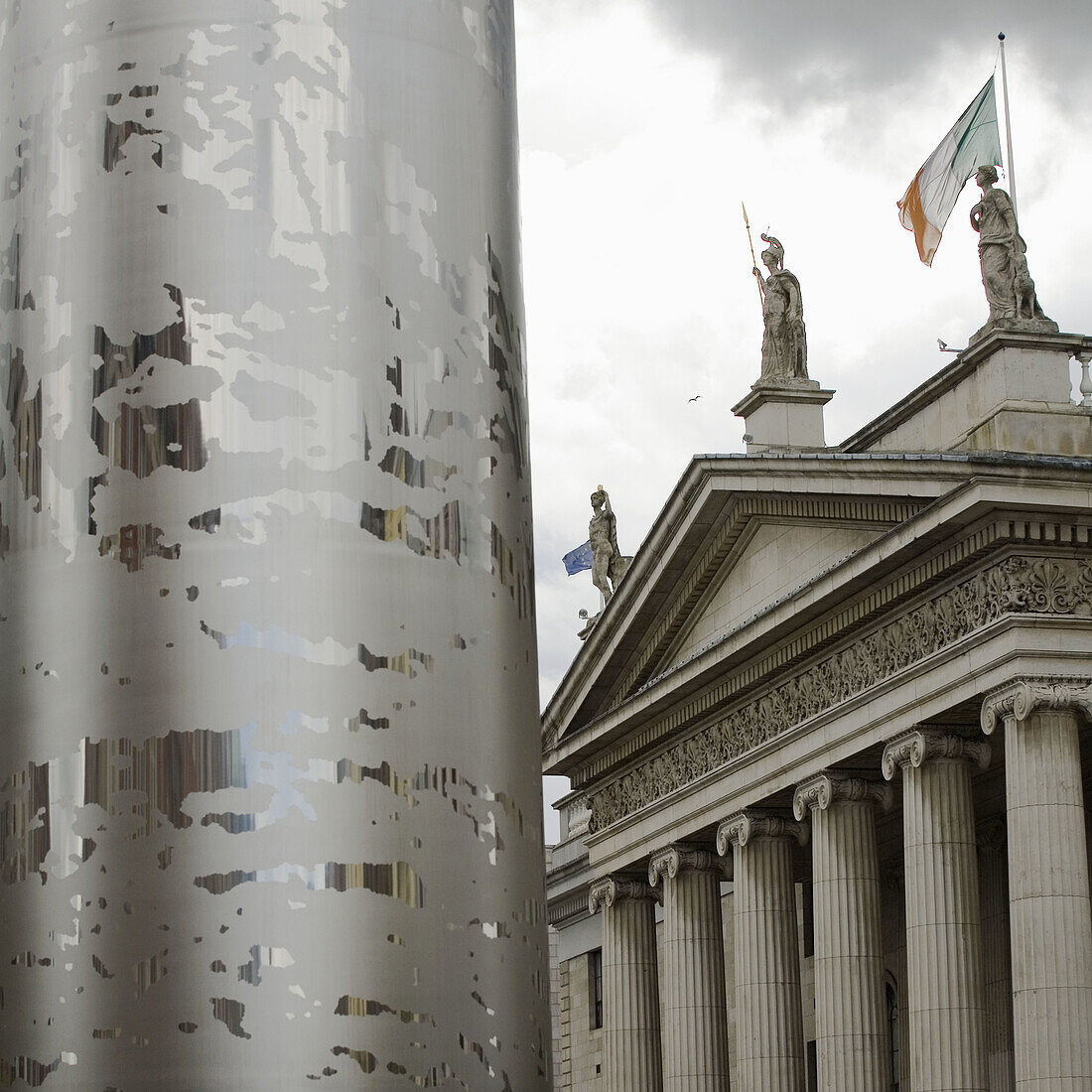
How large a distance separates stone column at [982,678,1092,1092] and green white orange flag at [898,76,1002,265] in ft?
35.2

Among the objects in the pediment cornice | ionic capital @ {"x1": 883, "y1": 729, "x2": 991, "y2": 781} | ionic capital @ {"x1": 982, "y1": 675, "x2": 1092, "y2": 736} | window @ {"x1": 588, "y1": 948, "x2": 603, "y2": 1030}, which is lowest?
window @ {"x1": 588, "y1": 948, "x2": 603, "y2": 1030}

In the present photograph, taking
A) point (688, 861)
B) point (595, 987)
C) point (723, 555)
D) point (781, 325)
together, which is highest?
point (781, 325)

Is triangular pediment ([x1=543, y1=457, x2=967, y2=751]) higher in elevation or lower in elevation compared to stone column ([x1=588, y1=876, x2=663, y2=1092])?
higher

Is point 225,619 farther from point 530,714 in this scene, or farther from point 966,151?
point 966,151

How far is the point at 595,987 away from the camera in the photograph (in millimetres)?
54094

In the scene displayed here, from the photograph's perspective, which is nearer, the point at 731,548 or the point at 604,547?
the point at 731,548

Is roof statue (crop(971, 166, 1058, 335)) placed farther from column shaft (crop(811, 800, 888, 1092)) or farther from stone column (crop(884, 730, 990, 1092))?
column shaft (crop(811, 800, 888, 1092))

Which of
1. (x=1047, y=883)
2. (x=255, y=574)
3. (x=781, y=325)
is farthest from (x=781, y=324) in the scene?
(x=255, y=574)

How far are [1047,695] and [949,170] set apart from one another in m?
11.5

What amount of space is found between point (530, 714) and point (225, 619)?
→ 45cm

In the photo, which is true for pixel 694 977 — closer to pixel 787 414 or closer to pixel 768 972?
pixel 768 972

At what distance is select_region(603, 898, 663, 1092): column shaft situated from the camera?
43.3 meters

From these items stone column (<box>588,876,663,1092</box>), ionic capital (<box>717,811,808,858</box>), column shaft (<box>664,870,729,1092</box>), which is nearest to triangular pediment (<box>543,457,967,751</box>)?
ionic capital (<box>717,811,808,858</box>)

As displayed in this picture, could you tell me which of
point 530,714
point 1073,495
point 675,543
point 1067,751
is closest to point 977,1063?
point 1067,751
